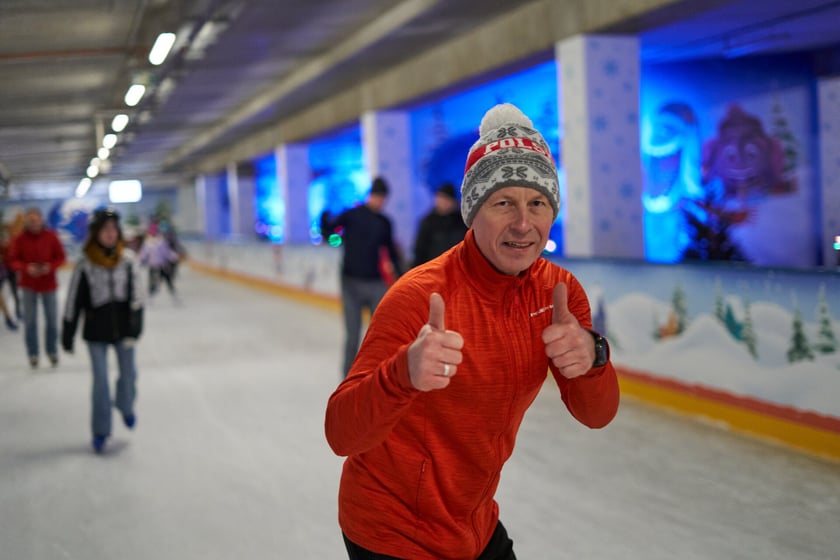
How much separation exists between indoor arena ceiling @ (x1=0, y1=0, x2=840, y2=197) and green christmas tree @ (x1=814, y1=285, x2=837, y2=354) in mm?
2798

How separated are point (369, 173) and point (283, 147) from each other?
5978 mm

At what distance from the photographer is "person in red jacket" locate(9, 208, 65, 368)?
8.73 metres

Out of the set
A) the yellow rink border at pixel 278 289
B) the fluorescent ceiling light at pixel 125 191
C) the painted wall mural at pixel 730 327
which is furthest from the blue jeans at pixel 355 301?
the fluorescent ceiling light at pixel 125 191

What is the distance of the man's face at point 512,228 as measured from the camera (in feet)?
5.08

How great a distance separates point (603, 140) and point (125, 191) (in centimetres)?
3683

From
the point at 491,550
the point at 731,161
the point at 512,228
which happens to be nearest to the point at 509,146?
the point at 512,228

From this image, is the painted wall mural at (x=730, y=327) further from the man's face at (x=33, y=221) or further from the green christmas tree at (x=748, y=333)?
the man's face at (x=33, y=221)

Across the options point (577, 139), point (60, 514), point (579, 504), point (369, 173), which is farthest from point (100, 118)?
point (579, 504)

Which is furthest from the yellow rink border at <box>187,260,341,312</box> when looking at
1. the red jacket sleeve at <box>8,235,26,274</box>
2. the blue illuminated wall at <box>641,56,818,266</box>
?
the red jacket sleeve at <box>8,235,26,274</box>

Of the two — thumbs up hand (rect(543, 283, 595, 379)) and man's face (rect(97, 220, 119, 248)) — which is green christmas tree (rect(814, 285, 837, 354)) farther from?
man's face (rect(97, 220, 119, 248))

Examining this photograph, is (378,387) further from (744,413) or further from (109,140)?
(109,140)

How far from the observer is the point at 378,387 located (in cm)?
143

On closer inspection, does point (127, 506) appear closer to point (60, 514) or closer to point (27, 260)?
point (60, 514)

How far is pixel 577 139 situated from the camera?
26.8ft
